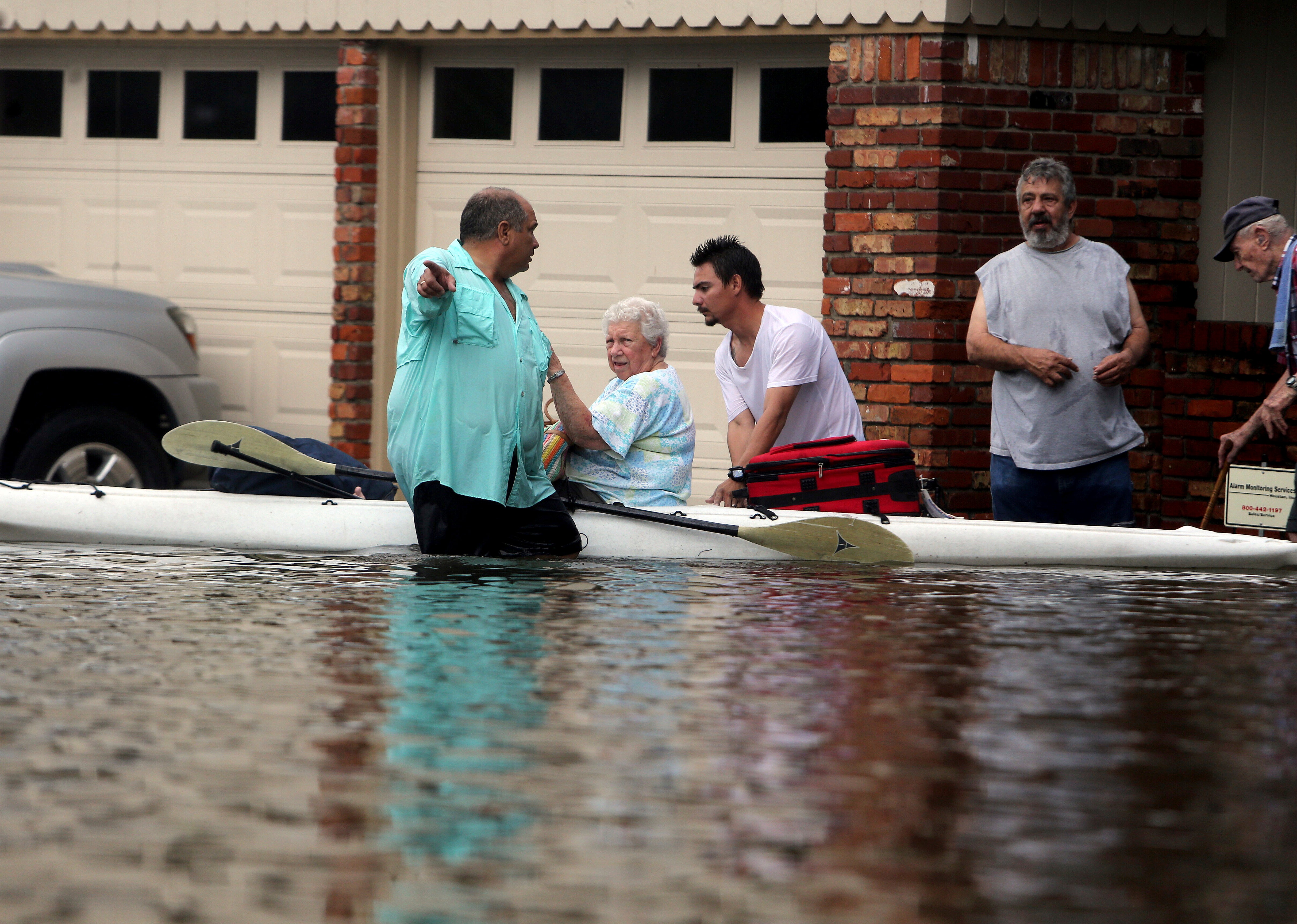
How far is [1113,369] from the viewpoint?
748 cm

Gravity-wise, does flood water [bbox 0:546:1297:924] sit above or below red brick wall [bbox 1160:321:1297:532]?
below

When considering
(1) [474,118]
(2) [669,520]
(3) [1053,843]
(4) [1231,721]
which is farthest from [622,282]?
(3) [1053,843]

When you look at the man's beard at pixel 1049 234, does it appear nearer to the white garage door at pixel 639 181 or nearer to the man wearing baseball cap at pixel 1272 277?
the man wearing baseball cap at pixel 1272 277

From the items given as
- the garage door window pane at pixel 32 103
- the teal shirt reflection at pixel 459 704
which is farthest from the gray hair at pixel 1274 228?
the garage door window pane at pixel 32 103

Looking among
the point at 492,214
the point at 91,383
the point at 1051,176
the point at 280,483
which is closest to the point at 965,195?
the point at 1051,176

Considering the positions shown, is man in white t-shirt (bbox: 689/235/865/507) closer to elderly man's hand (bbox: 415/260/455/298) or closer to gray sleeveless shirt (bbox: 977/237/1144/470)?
gray sleeveless shirt (bbox: 977/237/1144/470)

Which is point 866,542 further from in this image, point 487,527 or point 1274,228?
point 1274,228

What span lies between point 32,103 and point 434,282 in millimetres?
6341

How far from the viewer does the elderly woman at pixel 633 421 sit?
753cm

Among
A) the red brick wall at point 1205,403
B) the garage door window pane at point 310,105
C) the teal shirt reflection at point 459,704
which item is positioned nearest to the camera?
the teal shirt reflection at point 459,704

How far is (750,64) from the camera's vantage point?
1034 centimetres

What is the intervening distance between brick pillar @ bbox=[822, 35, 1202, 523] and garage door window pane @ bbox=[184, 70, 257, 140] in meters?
3.82

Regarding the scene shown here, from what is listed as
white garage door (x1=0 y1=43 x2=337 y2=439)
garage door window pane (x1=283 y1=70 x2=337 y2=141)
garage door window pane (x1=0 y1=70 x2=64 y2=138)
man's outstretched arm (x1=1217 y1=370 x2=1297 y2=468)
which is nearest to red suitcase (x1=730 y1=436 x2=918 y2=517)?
man's outstretched arm (x1=1217 y1=370 x2=1297 y2=468)

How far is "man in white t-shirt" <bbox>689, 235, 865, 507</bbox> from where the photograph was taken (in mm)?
7621
